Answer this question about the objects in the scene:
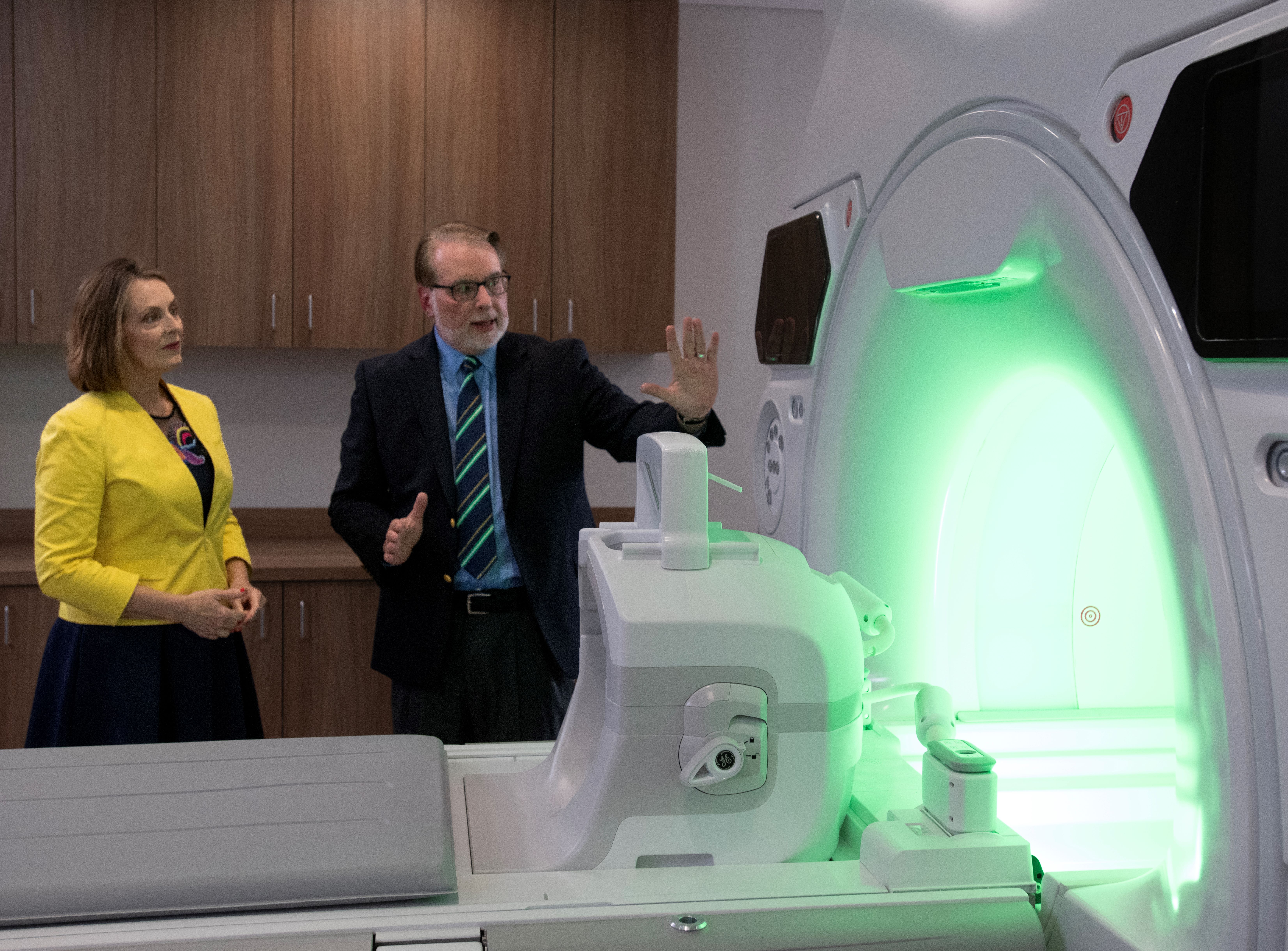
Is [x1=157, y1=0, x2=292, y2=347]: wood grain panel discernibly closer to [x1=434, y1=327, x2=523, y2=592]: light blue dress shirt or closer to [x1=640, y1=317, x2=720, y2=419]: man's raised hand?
[x1=434, y1=327, x2=523, y2=592]: light blue dress shirt

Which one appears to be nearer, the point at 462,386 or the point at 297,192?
the point at 462,386

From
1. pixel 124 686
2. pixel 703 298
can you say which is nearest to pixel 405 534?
pixel 124 686

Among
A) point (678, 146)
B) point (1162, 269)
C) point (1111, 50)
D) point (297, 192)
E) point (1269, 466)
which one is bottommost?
point (1269, 466)

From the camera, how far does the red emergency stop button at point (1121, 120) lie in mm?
742

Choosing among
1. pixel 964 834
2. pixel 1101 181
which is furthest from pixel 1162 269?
pixel 964 834

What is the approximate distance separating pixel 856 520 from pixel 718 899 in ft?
1.72

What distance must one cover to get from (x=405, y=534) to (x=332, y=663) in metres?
1.24

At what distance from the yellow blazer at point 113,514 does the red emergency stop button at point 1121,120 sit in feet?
6.41

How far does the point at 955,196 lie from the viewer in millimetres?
974

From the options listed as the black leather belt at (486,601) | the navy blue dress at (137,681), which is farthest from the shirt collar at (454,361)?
the navy blue dress at (137,681)

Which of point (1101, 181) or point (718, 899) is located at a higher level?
point (1101, 181)

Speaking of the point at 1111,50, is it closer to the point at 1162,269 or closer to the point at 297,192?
the point at 1162,269

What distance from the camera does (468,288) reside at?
2.20 meters

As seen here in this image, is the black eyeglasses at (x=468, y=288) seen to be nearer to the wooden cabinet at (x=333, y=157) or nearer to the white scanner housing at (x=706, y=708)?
the wooden cabinet at (x=333, y=157)
